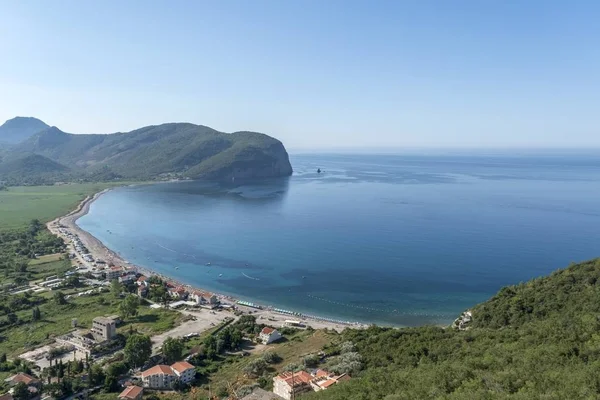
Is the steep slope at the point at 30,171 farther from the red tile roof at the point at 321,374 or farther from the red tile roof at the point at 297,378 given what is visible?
the red tile roof at the point at 321,374

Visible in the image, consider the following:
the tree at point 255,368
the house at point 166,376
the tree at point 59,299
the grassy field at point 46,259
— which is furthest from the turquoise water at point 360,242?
the house at point 166,376

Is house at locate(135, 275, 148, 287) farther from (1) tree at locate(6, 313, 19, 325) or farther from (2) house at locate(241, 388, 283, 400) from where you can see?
(2) house at locate(241, 388, 283, 400)

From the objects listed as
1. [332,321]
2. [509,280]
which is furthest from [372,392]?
[509,280]

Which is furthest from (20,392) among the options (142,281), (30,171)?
(30,171)

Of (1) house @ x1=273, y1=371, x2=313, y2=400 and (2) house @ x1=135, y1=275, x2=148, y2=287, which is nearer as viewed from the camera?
(1) house @ x1=273, y1=371, x2=313, y2=400

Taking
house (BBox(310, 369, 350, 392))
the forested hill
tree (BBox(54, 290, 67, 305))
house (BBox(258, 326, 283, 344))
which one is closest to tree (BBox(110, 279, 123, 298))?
tree (BBox(54, 290, 67, 305))

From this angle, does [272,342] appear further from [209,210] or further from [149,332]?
[209,210]
